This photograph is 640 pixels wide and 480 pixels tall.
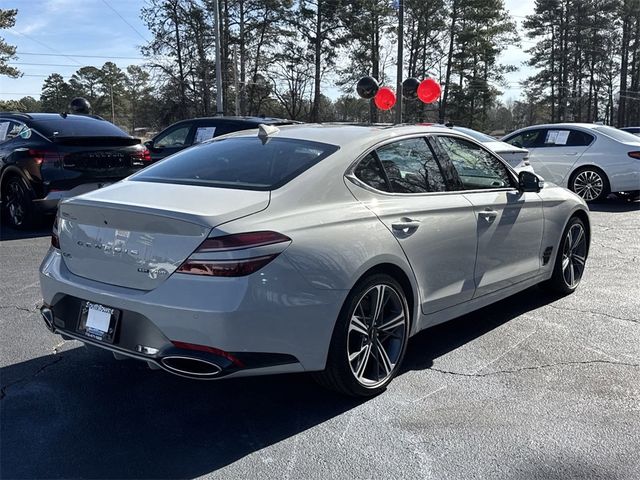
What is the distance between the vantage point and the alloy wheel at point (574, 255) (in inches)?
211

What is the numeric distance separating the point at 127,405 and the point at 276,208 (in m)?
1.38

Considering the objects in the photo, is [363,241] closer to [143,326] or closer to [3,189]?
[143,326]

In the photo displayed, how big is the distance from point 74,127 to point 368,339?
6.71 metres

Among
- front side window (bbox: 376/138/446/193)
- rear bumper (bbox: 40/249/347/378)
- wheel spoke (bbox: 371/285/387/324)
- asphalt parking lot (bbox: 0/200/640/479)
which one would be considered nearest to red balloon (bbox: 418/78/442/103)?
asphalt parking lot (bbox: 0/200/640/479)

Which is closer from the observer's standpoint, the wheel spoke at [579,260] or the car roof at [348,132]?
the car roof at [348,132]

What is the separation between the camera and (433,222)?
378 centimetres

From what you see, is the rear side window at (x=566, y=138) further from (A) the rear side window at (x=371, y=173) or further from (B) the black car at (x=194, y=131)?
(A) the rear side window at (x=371, y=173)

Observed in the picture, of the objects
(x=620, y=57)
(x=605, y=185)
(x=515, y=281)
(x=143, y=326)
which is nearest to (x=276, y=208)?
(x=143, y=326)

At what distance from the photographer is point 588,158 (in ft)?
37.6

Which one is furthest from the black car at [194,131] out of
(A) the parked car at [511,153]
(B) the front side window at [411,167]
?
(B) the front side window at [411,167]

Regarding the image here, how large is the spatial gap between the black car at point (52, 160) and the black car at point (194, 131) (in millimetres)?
1500

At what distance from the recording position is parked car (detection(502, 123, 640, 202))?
1112 cm

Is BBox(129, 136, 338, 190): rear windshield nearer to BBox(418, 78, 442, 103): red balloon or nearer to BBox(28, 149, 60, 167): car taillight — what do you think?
BBox(28, 149, 60, 167): car taillight

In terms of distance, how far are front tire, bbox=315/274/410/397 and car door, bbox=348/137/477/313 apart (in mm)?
245
